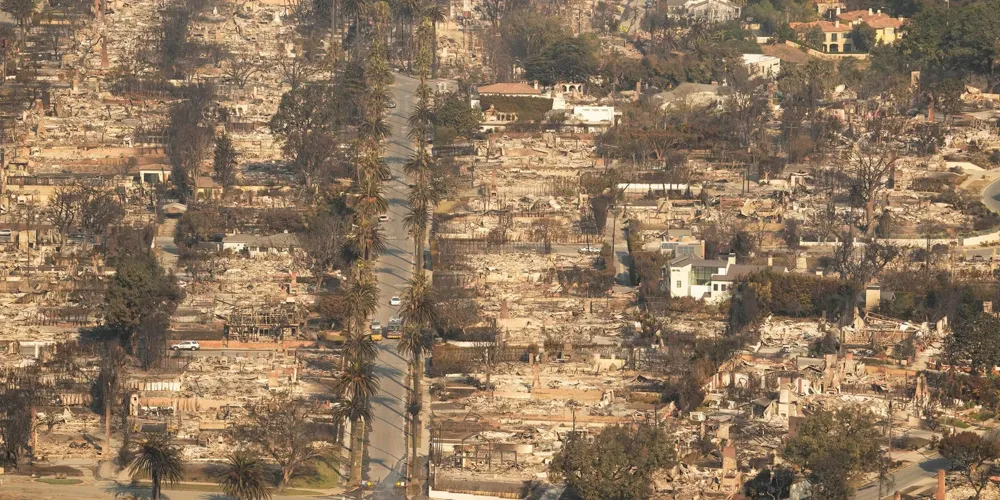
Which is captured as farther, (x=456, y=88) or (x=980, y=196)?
(x=456, y=88)

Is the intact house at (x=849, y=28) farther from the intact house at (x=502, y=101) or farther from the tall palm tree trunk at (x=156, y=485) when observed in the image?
the tall palm tree trunk at (x=156, y=485)

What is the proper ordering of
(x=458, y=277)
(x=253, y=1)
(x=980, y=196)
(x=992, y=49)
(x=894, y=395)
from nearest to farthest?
(x=894, y=395)
(x=458, y=277)
(x=980, y=196)
(x=992, y=49)
(x=253, y=1)

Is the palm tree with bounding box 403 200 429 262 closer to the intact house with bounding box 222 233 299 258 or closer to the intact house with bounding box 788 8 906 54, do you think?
the intact house with bounding box 222 233 299 258

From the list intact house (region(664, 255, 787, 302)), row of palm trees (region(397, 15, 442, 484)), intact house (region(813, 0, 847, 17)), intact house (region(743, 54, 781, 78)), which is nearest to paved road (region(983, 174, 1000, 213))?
intact house (region(664, 255, 787, 302))

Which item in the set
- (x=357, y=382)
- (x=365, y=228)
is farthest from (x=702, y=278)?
(x=357, y=382)

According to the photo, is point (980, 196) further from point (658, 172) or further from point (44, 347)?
point (44, 347)

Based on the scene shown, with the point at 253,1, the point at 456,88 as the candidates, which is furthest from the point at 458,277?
the point at 253,1

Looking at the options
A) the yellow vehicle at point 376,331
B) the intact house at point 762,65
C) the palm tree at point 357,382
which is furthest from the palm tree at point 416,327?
the intact house at point 762,65
